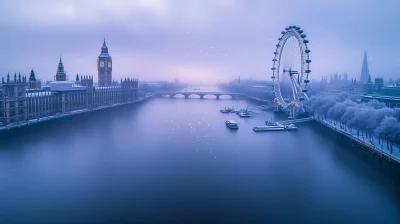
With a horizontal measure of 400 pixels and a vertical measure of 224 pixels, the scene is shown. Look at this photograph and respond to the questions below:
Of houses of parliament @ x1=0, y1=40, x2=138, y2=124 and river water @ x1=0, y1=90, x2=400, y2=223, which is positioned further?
houses of parliament @ x1=0, y1=40, x2=138, y2=124

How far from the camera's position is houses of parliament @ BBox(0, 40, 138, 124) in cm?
2284

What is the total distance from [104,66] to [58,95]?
19.9 meters

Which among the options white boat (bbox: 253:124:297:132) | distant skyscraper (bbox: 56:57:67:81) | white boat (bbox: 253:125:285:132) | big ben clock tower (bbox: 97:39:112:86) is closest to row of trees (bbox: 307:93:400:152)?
white boat (bbox: 253:124:297:132)

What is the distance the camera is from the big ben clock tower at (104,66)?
160 feet

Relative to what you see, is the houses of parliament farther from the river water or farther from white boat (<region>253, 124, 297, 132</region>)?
white boat (<region>253, 124, 297, 132</region>)

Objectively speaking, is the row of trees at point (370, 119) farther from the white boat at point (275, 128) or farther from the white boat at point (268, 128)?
the white boat at point (268, 128)

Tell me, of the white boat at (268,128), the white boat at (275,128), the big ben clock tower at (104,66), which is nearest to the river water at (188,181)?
the white boat at (268,128)

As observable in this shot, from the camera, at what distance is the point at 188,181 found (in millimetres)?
11406

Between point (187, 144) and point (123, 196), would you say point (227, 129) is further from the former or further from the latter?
point (123, 196)

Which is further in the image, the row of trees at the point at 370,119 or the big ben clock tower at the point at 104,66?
the big ben clock tower at the point at 104,66

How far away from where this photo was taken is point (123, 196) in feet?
32.6

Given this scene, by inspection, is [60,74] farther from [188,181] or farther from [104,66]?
[188,181]

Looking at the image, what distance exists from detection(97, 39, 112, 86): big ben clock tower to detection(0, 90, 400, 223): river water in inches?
1184

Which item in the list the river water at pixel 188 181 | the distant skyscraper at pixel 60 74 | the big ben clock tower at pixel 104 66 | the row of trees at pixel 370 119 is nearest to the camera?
the river water at pixel 188 181
